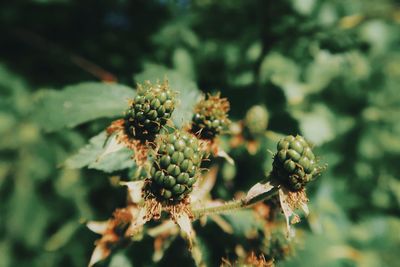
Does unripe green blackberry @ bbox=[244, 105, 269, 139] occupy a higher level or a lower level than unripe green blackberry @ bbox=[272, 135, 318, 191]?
lower

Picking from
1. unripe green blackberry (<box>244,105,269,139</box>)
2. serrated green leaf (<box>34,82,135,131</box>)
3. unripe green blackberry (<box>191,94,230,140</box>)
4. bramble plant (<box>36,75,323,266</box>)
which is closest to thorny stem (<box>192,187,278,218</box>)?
bramble plant (<box>36,75,323,266</box>)

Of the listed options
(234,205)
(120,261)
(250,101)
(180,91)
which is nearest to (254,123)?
(250,101)

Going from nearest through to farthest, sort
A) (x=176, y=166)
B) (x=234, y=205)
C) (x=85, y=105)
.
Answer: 1. (x=176, y=166)
2. (x=234, y=205)
3. (x=85, y=105)

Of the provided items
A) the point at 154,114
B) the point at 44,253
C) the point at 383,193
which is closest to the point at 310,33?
the point at 383,193

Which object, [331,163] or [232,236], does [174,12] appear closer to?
[331,163]

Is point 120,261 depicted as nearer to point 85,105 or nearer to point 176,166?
point 176,166

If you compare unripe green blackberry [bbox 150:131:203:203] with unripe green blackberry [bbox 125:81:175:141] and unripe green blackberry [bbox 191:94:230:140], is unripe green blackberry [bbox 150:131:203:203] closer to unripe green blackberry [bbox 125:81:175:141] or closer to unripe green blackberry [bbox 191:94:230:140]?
unripe green blackberry [bbox 125:81:175:141]
